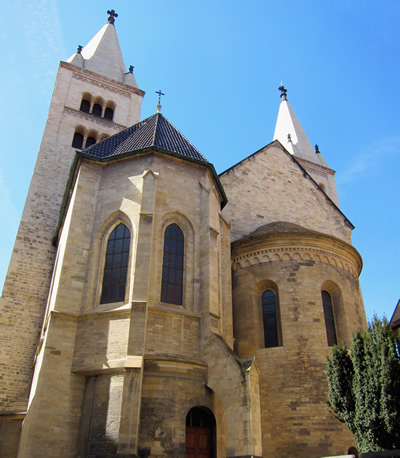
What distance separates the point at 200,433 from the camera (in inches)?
530

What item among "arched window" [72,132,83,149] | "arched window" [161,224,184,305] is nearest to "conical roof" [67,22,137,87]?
"arched window" [72,132,83,149]

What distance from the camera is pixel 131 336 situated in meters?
13.3

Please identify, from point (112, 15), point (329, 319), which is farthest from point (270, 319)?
point (112, 15)

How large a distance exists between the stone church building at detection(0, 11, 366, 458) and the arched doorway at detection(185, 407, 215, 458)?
41 mm

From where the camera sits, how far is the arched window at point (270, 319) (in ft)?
59.2

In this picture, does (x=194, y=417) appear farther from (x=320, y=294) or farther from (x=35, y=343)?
(x=35, y=343)

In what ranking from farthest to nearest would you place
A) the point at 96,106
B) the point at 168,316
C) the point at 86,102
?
the point at 96,106, the point at 86,102, the point at 168,316

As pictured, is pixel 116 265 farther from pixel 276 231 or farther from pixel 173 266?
pixel 276 231

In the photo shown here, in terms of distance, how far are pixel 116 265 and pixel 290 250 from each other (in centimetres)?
759

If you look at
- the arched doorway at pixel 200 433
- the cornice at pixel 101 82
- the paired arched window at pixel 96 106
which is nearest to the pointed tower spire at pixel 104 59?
the cornice at pixel 101 82

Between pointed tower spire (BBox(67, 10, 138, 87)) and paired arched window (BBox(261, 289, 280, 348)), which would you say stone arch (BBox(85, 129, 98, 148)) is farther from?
paired arched window (BBox(261, 289, 280, 348))

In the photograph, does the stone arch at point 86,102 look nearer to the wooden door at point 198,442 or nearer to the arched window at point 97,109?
the arched window at point 97,109

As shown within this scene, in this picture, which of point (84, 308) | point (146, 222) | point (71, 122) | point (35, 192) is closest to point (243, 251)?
point (146, 222)

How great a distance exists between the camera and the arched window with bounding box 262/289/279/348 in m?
18.0
